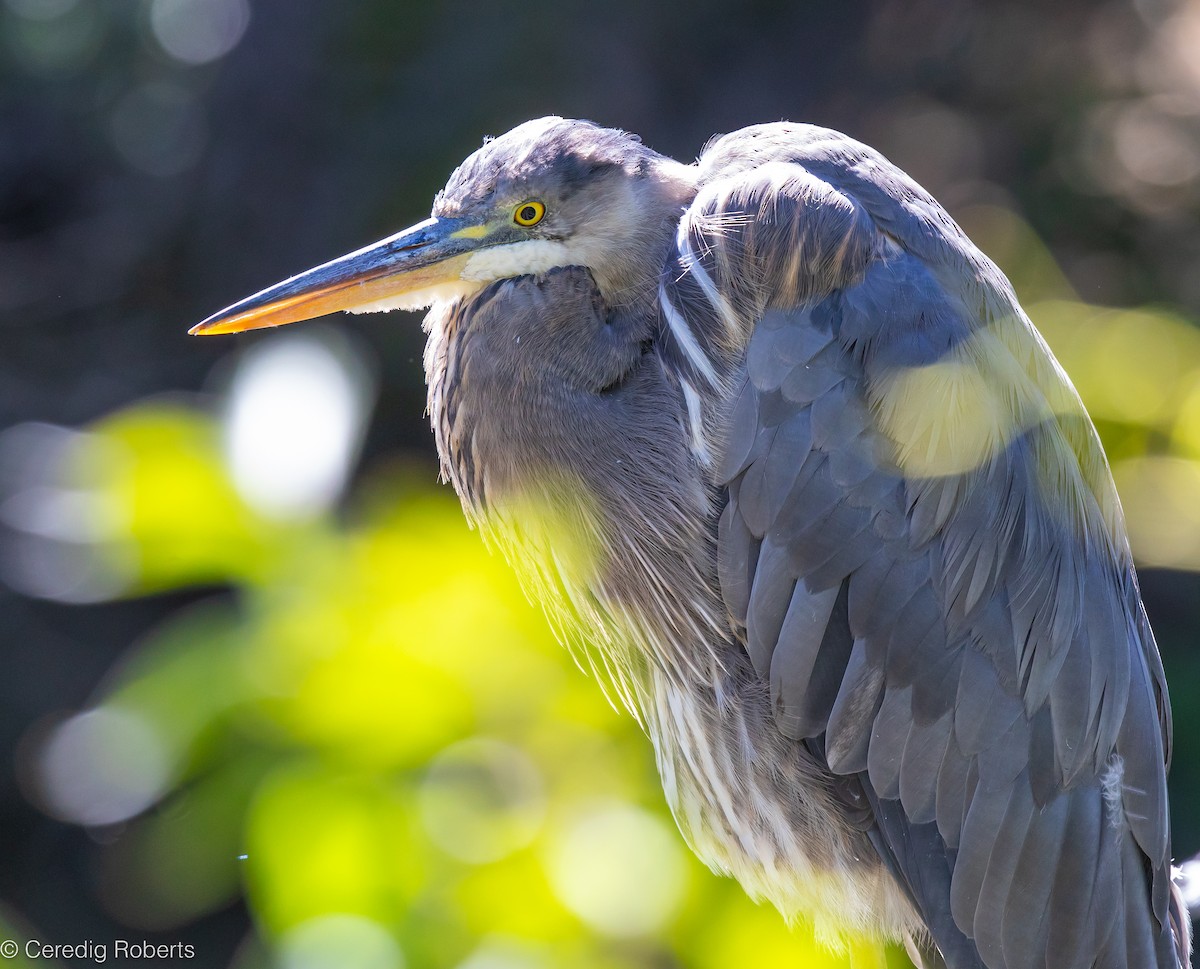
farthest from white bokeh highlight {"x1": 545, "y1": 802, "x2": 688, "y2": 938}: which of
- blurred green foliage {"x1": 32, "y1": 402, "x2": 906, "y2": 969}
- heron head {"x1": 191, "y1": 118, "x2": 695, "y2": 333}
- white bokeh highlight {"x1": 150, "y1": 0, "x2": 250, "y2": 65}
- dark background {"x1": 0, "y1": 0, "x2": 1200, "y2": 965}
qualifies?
white bokeh highlight {"x1": 150, "y1": 0, "x2": 250, "y2": 65}

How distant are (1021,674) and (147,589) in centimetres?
120

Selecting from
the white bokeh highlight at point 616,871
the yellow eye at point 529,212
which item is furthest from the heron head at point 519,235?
the white bokeh highlight at point 616,871

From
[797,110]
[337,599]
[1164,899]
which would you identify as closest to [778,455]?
[337,599]

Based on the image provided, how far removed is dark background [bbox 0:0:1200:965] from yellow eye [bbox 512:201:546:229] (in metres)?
2.08

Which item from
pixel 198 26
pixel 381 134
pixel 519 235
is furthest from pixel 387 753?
pixel 198 26

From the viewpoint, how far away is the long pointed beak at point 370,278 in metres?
1.98

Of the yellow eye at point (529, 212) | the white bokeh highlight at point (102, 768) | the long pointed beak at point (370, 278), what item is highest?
the yellow eye at point (529, 212)

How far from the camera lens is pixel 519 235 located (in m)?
1.98

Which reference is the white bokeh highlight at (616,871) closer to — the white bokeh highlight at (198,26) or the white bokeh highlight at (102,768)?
the white bokeh highlight at (102,768)

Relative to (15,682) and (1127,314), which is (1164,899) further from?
(15,682)

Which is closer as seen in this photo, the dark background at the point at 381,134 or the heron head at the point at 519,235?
the heron head at the point at 519,235

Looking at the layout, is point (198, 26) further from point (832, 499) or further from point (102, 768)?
point (832, 499)

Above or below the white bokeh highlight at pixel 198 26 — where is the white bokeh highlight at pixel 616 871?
below

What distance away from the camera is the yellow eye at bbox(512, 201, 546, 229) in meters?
1.96
